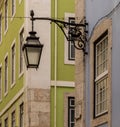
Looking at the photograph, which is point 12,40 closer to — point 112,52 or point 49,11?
point 49,11

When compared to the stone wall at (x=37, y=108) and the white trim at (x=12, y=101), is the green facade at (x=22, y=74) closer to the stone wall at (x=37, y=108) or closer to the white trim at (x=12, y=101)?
the white trim at (x=12, y=101)

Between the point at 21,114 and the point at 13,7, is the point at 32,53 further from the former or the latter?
the point at 13,7

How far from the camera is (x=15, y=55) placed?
28.3 meters

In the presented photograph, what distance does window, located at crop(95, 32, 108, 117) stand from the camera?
1306cm

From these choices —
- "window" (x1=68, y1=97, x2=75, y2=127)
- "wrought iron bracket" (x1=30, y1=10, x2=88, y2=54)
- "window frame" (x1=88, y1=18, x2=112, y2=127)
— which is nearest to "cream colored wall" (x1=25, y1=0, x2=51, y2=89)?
"window" (x1=68, y1=97, x2=75, y2=127)

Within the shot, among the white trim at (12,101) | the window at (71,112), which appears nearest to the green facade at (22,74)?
the white trim at (12,101)

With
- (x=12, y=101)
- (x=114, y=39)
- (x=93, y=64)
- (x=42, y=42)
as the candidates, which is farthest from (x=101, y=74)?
(x=12, y=101)

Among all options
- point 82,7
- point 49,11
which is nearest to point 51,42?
point 49,11

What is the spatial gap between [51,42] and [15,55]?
3.80 metres

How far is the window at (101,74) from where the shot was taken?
514 inches

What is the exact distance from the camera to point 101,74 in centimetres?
1334

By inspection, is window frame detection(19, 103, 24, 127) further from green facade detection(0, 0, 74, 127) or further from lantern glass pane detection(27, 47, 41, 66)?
lantern glass pane detection(27, 47, 41, 66)

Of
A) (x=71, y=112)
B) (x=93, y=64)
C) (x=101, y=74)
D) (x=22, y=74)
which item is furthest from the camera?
(x=22, y=74)

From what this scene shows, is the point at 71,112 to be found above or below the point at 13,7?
below
